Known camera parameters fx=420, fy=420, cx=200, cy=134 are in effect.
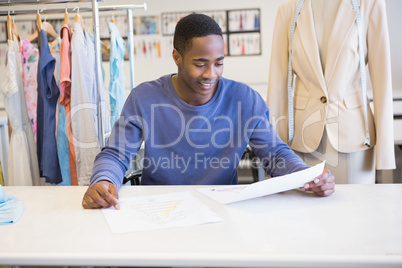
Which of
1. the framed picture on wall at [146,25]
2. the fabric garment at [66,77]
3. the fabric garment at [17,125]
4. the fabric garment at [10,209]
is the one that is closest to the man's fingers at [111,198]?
the fabric garment at [10,209]

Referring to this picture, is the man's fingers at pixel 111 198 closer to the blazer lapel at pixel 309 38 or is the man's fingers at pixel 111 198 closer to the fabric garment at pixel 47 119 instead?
the blazer lapel at pixel 309 38

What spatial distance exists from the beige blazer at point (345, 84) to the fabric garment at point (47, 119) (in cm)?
134

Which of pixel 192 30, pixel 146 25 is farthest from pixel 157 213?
pixel 146 25

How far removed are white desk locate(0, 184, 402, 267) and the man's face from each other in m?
0.45

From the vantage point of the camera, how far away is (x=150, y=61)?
15.1ft

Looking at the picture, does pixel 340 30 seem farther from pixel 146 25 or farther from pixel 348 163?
pixel 146 25

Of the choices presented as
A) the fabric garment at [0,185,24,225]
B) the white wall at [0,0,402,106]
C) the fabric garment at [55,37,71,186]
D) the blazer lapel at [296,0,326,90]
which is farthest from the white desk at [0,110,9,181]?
the blazer lapel at [296,0,326,90]

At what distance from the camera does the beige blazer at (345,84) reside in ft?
6.08

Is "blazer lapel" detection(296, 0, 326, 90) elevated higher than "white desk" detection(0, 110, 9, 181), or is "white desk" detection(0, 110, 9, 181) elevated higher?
"blazer lapel" detection(296, 0, 326, 90)

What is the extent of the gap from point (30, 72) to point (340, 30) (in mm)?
1764

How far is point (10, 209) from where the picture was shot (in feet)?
3.88

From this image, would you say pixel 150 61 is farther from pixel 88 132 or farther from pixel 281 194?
pixel 281 194

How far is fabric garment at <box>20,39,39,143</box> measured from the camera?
2496mm

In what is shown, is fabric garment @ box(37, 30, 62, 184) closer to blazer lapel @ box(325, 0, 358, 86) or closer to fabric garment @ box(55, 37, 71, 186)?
fabric garment @ box(55, 37, 71, 186)
